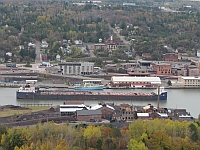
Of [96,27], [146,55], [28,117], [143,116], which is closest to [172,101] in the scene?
[143,116]

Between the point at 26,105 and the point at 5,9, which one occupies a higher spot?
the point at 5,9

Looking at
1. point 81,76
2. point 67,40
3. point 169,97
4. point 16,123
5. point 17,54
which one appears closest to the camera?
point 16,123

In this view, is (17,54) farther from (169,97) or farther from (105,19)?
(105,19)

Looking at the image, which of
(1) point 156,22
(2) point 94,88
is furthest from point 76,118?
(1) point 156,22

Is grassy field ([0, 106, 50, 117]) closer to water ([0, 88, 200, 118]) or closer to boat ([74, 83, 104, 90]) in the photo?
water ([0, 88, 200, 118])

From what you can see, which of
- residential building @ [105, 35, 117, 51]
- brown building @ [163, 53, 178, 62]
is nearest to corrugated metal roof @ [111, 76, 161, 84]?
brown building @ [163, 53, 178, 62]

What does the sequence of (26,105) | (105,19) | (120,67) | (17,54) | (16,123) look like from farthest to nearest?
1. (105,19)
2. (17,54)
3. (120,67)
4. (26,105)
5. (16,123)
